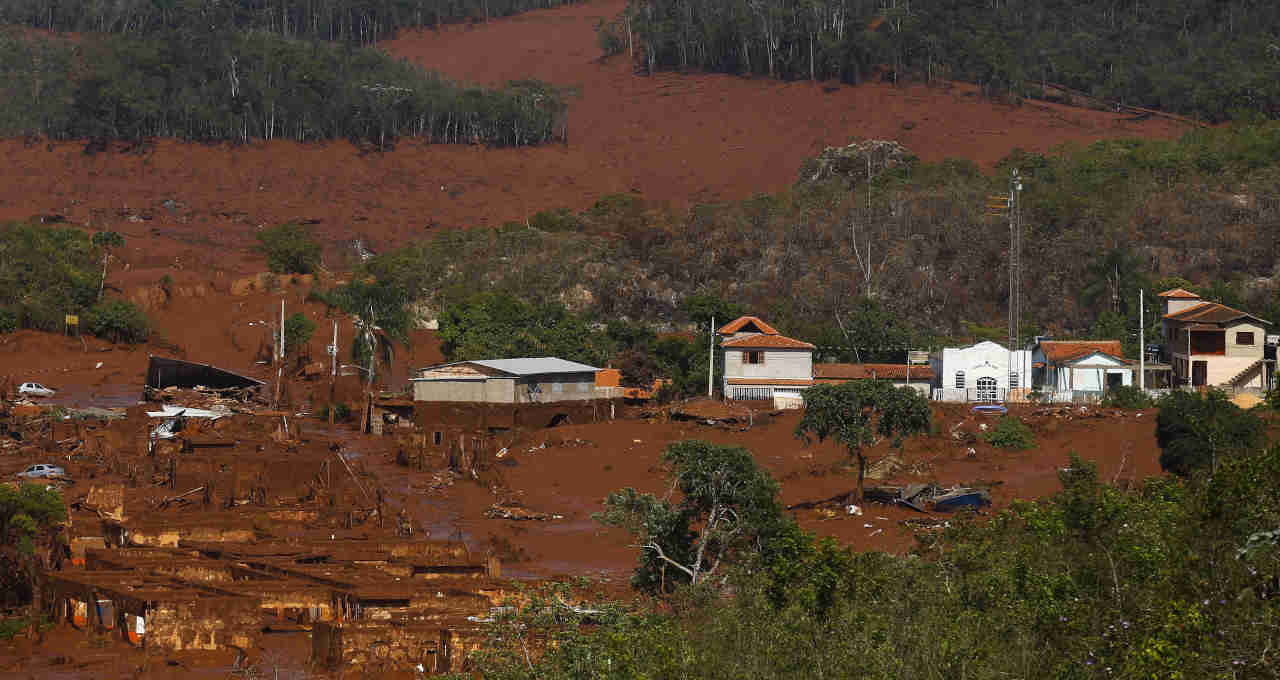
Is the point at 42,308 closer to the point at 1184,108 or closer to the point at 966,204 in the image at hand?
the point at 966,204

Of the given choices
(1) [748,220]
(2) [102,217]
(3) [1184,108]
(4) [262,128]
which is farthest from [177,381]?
(3) [1184,108]

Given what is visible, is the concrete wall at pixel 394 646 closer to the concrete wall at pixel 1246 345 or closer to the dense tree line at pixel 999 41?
the concrete wall at pixel 1246 345

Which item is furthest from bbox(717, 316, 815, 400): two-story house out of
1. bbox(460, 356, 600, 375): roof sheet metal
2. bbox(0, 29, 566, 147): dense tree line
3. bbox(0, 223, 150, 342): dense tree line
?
bbox(0, 29, 566, 147): dense tree line

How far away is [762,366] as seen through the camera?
4934 cm

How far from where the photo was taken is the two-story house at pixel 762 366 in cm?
4916

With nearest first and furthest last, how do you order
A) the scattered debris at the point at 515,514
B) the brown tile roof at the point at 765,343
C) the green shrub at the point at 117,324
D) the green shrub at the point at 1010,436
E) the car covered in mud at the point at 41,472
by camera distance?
the scattered debris at the point at 515,514
the car covered in mud at the point at 41,472
the green shrub at the point at 1010,436
the brown tile roof at the point at 765,343
the green shrub at the point at 117,324

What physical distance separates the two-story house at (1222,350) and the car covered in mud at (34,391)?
118 ft

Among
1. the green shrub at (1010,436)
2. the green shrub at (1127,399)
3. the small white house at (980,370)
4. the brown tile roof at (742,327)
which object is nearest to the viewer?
the green shrub at (1010,436)

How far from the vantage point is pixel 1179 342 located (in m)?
49.7

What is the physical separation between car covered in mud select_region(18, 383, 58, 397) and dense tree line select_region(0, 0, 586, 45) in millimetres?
80155

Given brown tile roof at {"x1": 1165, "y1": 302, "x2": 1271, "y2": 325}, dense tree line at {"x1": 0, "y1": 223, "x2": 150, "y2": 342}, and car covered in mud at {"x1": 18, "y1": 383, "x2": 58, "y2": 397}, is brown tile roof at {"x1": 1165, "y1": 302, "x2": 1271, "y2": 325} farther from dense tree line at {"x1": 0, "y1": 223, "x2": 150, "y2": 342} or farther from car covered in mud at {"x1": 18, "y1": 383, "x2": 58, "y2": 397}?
dense tree line at {"x1": 0, "y1": 223, "x2": 150, "y2": 342}

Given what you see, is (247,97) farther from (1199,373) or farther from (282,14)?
(1199,373)

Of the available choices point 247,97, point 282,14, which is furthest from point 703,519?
point 282,14

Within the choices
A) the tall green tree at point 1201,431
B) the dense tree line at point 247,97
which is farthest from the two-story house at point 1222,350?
the dense tree line at point 247,97
